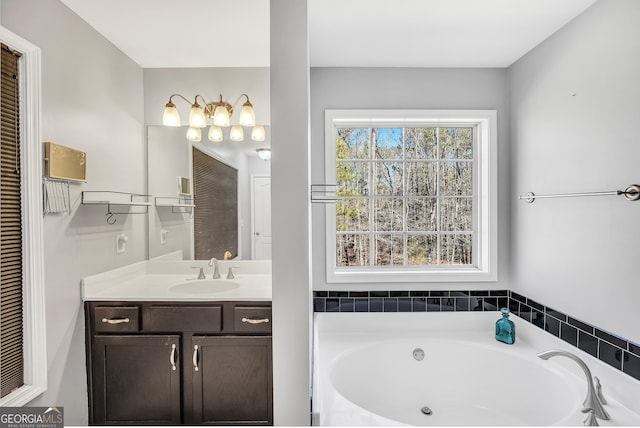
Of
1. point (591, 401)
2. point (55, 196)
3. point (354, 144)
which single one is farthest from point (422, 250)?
point (55, 196)

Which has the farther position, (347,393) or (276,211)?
(347,393)

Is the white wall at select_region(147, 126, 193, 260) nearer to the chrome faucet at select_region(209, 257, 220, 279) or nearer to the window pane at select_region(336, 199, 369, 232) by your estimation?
the chrome faucet at select_region(209, 257, 220, 279)

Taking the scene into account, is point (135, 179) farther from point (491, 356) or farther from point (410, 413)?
point (491, 356)

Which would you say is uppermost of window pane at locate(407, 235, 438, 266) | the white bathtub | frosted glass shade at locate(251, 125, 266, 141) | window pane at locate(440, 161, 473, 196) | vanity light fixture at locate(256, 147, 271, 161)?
frosted glass shade at locate(251, 125, 266, 141)

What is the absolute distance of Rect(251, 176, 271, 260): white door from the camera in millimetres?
2512

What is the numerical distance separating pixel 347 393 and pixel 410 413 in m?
0.45

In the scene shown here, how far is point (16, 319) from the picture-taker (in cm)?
163

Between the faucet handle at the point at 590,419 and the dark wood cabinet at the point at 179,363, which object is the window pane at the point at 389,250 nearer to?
the dark wood cabinet at the point at 179,363

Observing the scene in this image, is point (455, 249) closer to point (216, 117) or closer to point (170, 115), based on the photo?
point (216, 117)

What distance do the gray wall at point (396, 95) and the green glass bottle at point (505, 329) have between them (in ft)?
2.45

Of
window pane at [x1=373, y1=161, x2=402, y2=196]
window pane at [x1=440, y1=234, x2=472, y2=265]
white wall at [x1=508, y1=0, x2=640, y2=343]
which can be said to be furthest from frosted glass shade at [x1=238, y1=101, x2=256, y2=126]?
white wall at [x1=508, y1=0, x2=640, y2=343]

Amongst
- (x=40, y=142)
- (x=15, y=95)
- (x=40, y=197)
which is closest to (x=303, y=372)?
(x=40, y=197)

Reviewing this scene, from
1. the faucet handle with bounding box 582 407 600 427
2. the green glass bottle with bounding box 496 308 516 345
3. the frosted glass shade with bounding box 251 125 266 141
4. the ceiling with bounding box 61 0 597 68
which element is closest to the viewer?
the faucet handle with bounding box 582 407 600 427

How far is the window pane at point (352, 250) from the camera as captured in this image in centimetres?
253
